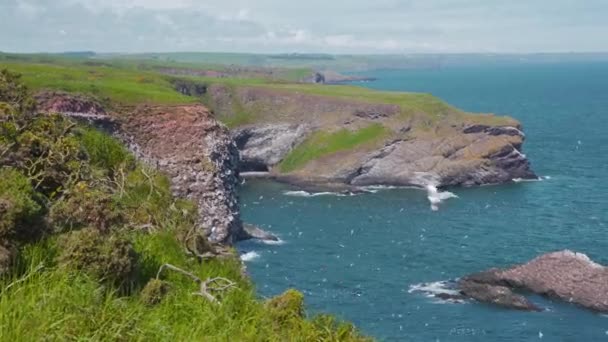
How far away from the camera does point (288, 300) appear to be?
10172mm

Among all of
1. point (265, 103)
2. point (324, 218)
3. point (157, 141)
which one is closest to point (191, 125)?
point (157, 141)

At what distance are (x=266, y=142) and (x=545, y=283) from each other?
73846 millimetres

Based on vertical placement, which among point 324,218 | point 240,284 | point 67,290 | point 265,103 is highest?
point 67,290

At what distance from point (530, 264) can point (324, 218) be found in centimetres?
2857

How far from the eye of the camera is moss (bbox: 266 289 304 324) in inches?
393

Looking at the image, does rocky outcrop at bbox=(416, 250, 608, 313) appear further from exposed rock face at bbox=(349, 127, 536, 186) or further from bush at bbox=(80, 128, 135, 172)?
exposed rock face at bbox=(349, 127, 536, 186)

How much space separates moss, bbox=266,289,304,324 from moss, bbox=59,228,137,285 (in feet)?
6.61

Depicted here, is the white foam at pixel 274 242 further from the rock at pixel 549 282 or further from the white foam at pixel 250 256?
the rock at pixel 549 282

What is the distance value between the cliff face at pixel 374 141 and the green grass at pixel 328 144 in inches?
18.8

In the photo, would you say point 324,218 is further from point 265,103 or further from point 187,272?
point 187,272

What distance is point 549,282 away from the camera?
5412 centimetres

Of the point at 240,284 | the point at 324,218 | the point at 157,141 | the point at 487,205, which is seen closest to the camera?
the point at 240,284

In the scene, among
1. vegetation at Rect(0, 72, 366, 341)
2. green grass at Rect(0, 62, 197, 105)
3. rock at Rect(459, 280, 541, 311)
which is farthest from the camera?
green grass at Rect(0, 62, 197, 105)

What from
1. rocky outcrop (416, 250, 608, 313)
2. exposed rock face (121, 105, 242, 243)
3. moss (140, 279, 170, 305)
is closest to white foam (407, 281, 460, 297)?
rocky outcrop (416, 250, 608, 313)
